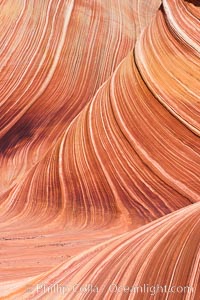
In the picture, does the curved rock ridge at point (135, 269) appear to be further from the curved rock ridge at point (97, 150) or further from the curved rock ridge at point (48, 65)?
the curved rock ridge at point (48, 65)

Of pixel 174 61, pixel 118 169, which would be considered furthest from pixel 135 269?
pixel 174 61

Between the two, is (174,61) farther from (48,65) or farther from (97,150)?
(48,65)

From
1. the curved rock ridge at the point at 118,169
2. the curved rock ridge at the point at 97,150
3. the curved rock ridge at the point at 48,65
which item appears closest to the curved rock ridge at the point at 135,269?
the curved rock ridge at the point at 97,150

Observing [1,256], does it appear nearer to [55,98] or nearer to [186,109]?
[186,109]

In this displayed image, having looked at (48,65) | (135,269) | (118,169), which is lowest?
(135,269)

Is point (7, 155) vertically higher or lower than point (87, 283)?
higher

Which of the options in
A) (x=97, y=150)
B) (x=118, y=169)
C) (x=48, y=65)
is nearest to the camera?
(x=118, y=169)

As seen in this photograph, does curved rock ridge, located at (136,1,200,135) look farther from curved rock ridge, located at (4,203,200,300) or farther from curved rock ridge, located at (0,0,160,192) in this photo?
curved rock ridge, located at (4,203,200,300)

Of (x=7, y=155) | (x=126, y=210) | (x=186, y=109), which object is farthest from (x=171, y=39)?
(x=7, y=155)

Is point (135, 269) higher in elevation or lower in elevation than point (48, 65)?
lower
